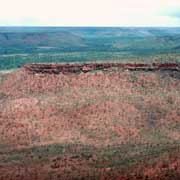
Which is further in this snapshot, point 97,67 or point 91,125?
point 97,67

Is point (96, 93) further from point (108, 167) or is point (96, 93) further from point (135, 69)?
point (108, 167)

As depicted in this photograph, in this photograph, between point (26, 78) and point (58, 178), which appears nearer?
point (58, 178)

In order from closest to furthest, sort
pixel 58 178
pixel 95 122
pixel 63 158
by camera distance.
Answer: pixel 58 178 → pixel 63 158 → pixel 95 122

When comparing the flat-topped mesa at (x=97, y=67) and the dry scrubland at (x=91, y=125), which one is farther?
the flat-topped mesa at (x=97, y=67)

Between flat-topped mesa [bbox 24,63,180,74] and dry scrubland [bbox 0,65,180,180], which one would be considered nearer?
dry scrubland [bbox 0,65,180,180]

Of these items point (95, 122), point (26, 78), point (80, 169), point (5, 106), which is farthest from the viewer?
point (26, 78)

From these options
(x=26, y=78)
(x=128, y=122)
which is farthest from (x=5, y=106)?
(x=128, y=122)

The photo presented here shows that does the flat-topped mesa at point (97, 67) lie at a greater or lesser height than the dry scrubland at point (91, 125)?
greater

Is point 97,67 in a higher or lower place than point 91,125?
higher
